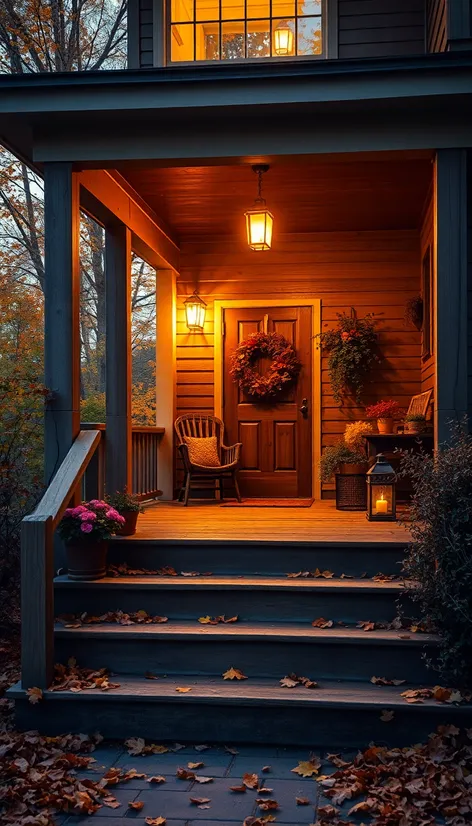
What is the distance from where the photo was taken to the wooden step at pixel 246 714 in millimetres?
3596

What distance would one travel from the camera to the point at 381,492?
565 centimetres

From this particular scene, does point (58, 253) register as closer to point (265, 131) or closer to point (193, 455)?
point (265, 131)

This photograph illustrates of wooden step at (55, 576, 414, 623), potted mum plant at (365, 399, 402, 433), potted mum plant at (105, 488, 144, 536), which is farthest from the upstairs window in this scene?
wooden step at (55, 576, 414, 623)

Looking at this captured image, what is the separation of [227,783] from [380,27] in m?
5.75

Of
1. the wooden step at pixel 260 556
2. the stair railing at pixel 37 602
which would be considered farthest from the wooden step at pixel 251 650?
the wooden step at pixel 260 556

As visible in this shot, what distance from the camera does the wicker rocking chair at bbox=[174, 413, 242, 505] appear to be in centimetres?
727

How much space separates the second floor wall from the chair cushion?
3291 mm

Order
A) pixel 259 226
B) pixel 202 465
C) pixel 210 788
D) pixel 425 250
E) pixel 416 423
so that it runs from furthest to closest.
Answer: pixel 202 465 → pixel 425 250 → pixel 416 423 → pixel 259 226 → pixel 210 788

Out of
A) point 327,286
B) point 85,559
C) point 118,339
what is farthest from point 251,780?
point 327,286

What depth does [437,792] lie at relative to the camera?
3049 millimetres

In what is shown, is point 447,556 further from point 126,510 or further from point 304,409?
point 304,409

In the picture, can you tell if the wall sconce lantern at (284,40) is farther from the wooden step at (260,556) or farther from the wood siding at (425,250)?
the wooden step at (260,556)

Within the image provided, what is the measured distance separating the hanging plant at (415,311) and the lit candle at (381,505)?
236 centimetres

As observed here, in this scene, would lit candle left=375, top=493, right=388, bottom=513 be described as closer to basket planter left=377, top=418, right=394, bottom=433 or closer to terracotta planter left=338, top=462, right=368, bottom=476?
terracotta planter left=338, top=462, right=368, bottom=476
